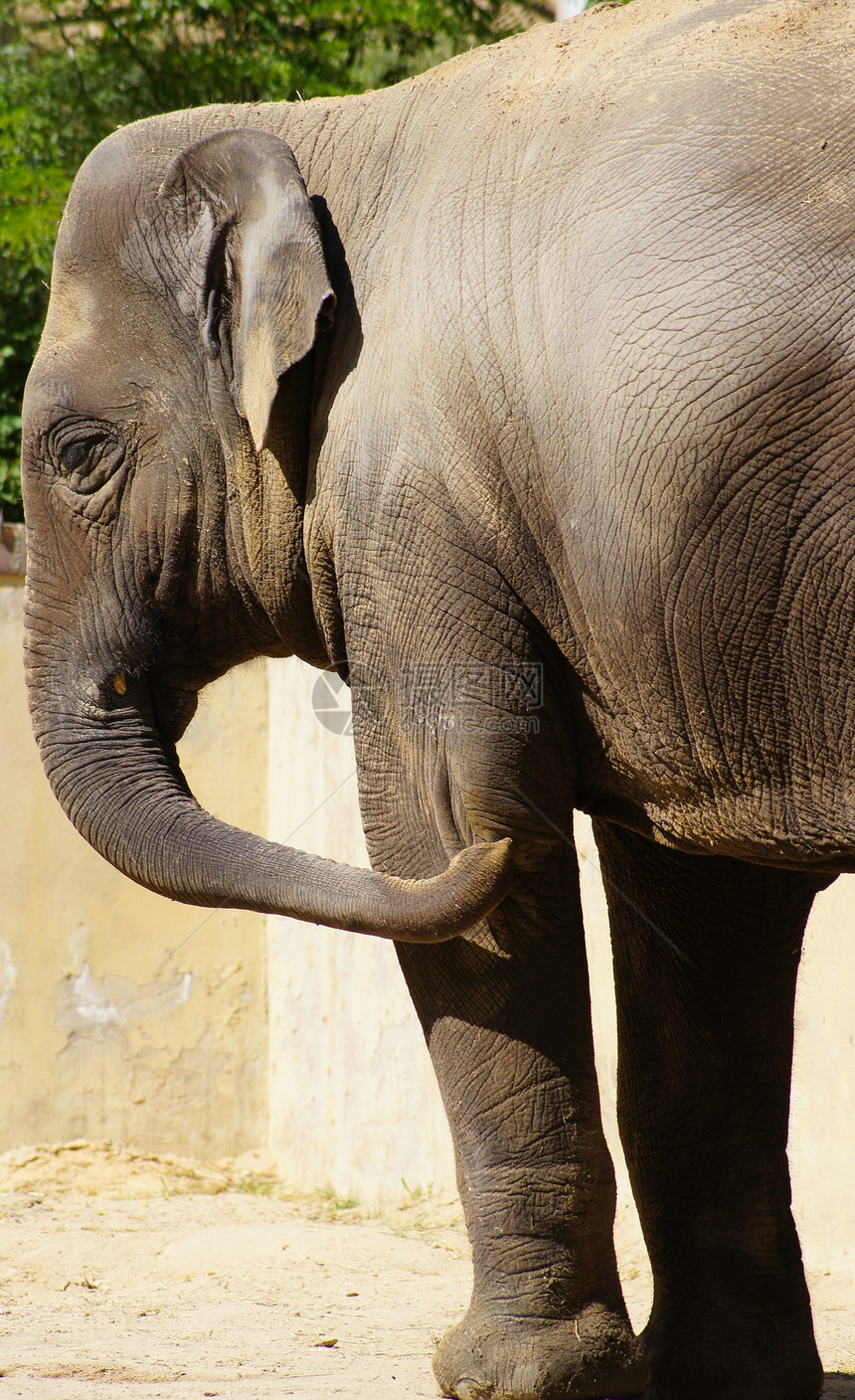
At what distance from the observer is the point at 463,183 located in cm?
269

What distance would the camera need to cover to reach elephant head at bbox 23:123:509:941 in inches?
113

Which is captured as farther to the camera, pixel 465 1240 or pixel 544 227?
pixel 465 1240

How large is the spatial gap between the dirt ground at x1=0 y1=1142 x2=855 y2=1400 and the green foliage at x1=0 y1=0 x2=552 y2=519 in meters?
4.88

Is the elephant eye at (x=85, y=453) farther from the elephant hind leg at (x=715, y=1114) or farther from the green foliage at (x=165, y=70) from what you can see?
the green foliage at (x=165, y=70)

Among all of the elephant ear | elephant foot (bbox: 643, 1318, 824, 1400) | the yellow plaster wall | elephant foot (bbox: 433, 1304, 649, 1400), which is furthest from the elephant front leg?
the yellow plaster wall

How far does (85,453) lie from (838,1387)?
108 inches

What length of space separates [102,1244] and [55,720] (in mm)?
2967

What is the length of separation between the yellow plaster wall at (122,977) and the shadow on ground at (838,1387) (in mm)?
3514

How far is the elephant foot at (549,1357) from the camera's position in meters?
2.84

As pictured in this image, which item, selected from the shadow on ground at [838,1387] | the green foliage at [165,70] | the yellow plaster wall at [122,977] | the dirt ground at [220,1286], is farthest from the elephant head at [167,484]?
the green foliage at [165,70]

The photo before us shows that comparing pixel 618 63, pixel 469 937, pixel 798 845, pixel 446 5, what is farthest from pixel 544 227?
pixel 446 5

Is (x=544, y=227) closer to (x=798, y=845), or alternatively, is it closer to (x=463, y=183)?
(x=463, y=183)

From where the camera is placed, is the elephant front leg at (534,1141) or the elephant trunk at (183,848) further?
the elephant front leg at (534,1141)

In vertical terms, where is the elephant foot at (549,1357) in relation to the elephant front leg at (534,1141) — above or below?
below
